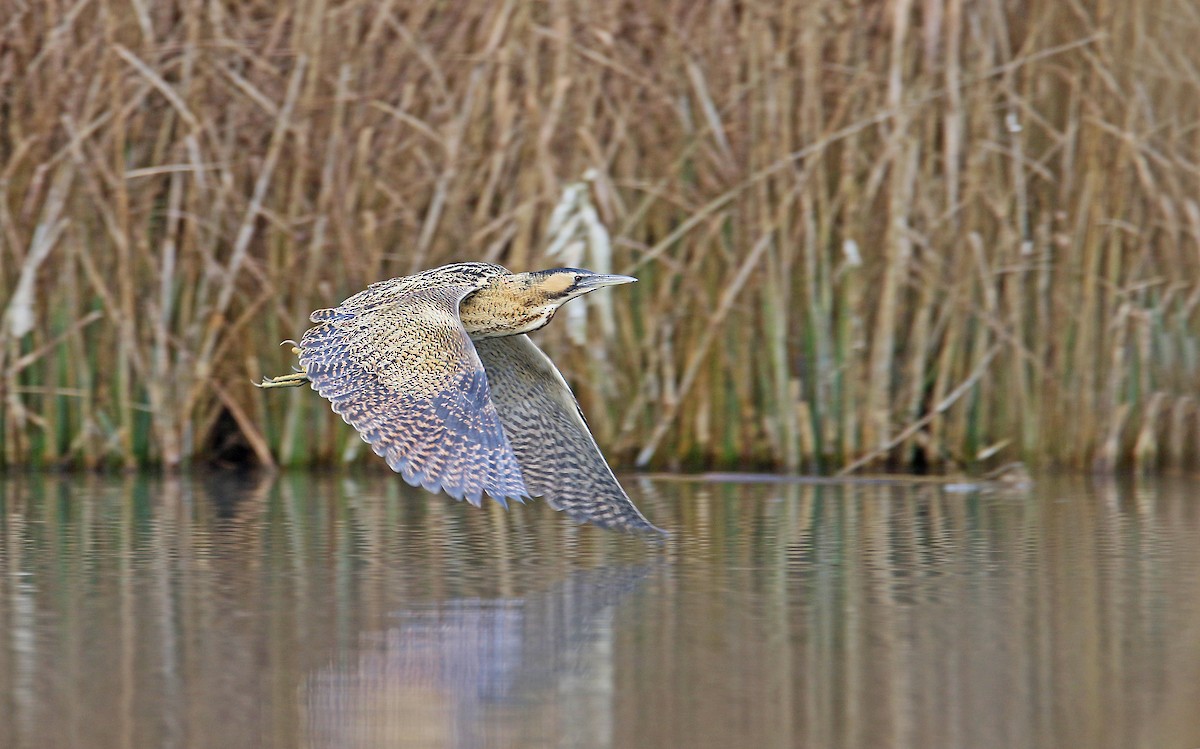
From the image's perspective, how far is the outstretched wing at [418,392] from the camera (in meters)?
4.28

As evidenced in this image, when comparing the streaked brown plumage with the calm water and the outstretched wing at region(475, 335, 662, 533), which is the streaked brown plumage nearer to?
the outstretched wing at region(475, 335, 662, 533)

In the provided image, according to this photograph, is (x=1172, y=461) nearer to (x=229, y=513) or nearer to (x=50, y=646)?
(x=229, y=513)

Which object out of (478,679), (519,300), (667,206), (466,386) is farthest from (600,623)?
(667,206)

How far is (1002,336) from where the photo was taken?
6598mm

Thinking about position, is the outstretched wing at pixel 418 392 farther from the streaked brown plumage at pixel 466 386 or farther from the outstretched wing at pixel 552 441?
the outstretched wing at pixel 552 441

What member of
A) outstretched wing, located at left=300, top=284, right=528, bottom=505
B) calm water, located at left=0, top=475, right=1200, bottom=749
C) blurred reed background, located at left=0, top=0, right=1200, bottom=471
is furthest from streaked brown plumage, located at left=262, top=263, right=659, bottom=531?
blurred reed background, located at left=0, top=0, right=1200, bottom=471

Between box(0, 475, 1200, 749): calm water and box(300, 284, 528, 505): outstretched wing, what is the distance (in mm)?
315

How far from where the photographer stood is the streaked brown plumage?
431 cm

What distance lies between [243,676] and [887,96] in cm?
398

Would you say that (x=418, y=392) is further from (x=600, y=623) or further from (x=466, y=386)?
(x=600, y=623)

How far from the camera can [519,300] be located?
5148 mm

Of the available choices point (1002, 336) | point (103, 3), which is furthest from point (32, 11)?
point (1002, 336)

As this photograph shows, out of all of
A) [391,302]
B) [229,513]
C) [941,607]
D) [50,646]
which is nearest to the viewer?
[50,646]

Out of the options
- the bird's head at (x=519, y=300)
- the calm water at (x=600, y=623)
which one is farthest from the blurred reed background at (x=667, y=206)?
the bird's head at (x=519, y=300)
